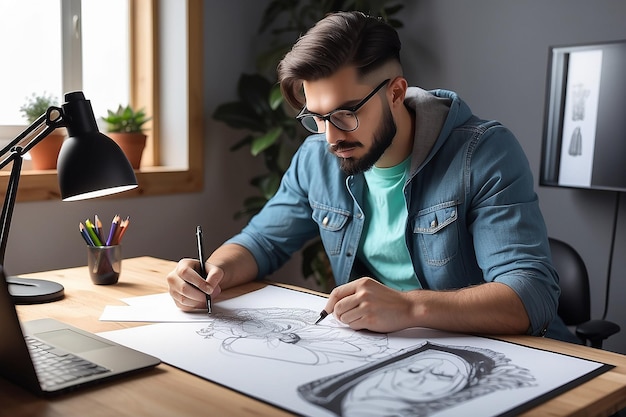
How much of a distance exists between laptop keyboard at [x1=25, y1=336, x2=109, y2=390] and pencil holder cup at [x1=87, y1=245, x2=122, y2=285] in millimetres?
508


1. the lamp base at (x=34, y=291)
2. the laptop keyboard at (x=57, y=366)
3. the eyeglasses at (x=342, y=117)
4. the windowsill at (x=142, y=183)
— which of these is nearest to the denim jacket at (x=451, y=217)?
the eyeglasses at (x=342, y=117)

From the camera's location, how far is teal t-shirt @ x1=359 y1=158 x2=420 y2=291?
1681 millimetres

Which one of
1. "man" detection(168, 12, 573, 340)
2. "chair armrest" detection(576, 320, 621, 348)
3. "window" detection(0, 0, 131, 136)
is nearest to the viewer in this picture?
"man" detection(168, 12, 573, 340)

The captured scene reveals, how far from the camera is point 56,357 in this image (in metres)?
1.08

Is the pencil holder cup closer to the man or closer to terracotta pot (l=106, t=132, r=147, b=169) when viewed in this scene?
the man

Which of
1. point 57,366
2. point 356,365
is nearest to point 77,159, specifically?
point 57,366

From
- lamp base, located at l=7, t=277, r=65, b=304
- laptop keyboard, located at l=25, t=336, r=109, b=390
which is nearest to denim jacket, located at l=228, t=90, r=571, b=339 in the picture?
lamp base, located at l=7, t=277, r=65, b=304

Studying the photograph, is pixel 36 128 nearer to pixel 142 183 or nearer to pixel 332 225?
pixel 332 225

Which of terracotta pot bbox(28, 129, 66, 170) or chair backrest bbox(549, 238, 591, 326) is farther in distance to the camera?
terracotta pot bbox(28, 129, 66, 170)

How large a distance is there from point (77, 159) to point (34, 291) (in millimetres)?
345

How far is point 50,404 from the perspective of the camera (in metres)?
0.93

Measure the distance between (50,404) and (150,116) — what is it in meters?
2.04

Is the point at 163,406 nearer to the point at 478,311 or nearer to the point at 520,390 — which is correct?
the point at 520,390

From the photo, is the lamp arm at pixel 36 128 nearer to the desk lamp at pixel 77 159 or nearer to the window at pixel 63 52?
the desk lamp at pixel 77 159
